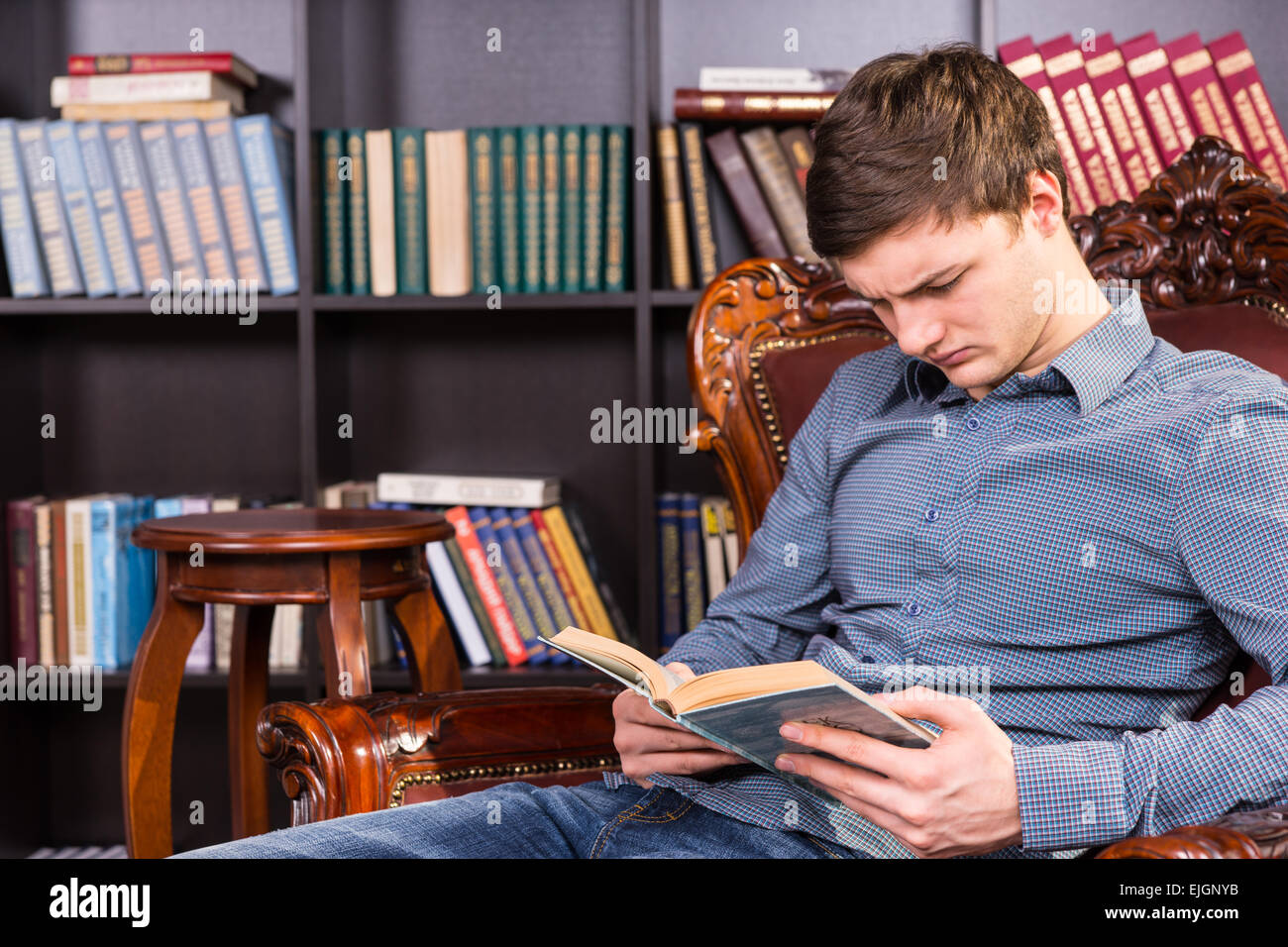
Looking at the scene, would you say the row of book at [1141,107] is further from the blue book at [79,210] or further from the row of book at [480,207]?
the blue book at [79,210]

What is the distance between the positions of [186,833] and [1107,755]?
2.00 metres

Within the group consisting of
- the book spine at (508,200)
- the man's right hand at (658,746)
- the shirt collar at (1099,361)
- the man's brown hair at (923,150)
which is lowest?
the man's right hand at (658,746)

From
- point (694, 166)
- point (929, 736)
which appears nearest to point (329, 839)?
point (929, 736)

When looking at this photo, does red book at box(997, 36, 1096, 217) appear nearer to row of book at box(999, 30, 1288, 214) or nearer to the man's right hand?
row of book at box(999, 30, 1288, 214)

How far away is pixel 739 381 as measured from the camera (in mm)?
1323

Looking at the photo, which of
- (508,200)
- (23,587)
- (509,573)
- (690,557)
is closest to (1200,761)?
(690,557)

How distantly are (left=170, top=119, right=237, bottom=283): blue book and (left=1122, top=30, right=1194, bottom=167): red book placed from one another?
151 cm

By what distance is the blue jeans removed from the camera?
0.83m

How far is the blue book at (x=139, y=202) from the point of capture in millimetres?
1954

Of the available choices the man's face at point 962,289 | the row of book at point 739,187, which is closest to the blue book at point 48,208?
the row of book at point 739,187

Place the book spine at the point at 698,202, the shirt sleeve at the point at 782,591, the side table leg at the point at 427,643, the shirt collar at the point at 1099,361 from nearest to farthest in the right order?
the shirt collar at the point at 1099,361, the shirt sleeve at the point at 782,591, the side table leg at the point at 427,643, the book spine at the point at 698,202

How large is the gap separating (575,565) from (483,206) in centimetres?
63

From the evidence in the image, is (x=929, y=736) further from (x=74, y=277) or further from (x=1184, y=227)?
(x=74, y=277)

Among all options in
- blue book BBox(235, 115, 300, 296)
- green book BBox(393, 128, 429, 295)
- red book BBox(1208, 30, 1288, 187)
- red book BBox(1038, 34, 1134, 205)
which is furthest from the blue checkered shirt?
blue book BBox(235, 115, 300, 296)
